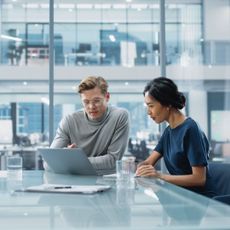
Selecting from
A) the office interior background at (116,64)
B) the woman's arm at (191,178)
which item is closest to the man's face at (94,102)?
the woman's arm at (191,178)

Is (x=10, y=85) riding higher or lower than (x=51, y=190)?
higher

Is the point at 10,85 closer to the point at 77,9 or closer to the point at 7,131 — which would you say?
the point at 7,131

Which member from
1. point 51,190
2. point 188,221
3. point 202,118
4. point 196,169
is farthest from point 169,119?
point 202,118

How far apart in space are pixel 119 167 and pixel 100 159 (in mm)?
471

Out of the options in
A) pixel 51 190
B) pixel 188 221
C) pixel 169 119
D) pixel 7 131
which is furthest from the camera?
pixel 7 131

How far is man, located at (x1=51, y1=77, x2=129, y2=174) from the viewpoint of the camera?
2.84 metres

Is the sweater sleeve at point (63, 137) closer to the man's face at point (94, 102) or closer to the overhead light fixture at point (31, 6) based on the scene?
the man's face at point (94, 102)

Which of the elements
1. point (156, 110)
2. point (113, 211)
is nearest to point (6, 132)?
point (156, 110)

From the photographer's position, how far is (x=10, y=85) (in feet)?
18.8

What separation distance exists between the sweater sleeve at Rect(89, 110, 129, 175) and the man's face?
5.4 inches

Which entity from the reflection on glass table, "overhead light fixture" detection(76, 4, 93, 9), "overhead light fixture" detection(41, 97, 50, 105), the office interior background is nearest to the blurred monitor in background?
the office interior background

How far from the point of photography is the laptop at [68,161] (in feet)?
7.59

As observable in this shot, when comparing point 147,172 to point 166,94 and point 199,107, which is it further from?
point 199,107

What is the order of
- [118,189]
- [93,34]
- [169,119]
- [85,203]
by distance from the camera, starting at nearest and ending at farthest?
1. [85,203]
2. [118,189]
3. [169,119]
4. [93,34]
